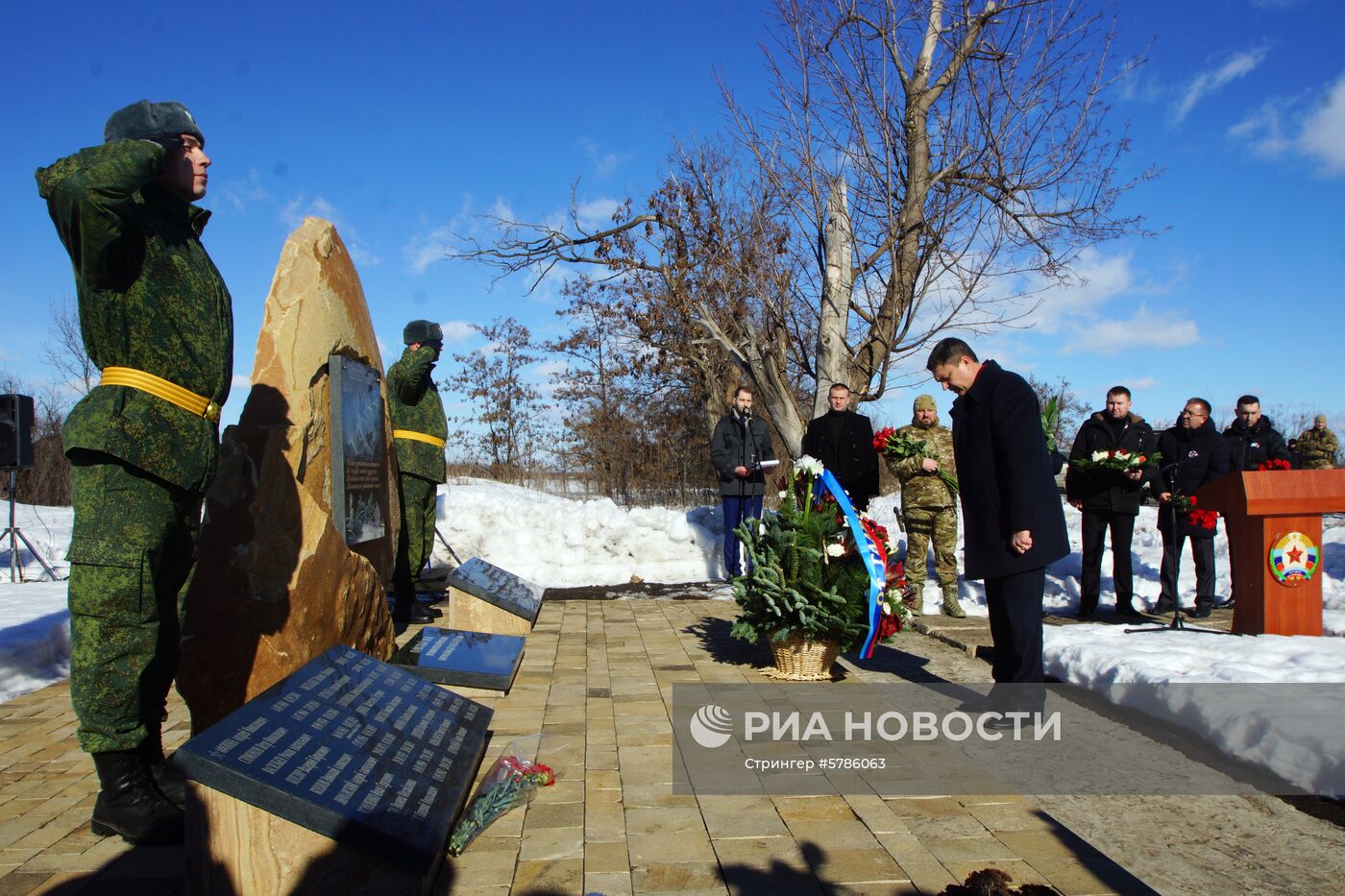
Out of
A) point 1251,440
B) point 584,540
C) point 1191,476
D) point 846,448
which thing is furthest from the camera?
point 584,540

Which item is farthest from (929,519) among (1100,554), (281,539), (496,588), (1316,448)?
(1316,448)

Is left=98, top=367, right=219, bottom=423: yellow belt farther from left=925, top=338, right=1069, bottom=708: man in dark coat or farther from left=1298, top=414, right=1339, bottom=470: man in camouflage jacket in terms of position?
left=1298, top=414, right=1339, bottom=470: man in camouflage jacket

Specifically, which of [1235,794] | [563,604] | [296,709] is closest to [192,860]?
[296,709]

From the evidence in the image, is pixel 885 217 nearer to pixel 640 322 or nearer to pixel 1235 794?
pixel 640 322

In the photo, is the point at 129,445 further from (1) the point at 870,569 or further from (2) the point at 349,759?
(1) the point at 870,569

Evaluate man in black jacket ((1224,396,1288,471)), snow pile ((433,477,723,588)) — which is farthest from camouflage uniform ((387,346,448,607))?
man in black jacket ((1224,396,1288,471))

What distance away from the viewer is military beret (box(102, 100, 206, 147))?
3156mm

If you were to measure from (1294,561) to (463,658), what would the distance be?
18.0ft

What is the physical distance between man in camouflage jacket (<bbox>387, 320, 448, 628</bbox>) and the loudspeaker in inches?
174

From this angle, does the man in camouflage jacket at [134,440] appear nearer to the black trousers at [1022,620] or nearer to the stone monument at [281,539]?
the stone monument at [281,539]

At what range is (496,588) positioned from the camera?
6762 mm

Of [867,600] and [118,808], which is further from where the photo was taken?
[867,600]

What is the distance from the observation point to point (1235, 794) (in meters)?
3.36

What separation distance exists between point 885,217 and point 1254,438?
4.49 m
